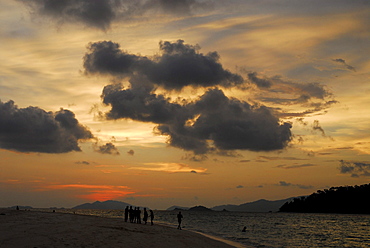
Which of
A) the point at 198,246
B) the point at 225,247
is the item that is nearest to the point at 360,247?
the point at 225,247

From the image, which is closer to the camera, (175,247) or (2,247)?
(2,247)

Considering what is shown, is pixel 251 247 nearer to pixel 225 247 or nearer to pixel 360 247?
pixel 225 247

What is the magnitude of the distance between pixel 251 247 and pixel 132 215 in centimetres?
2033

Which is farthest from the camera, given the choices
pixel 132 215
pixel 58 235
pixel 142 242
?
pixel 132 215

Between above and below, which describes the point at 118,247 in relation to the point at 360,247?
above

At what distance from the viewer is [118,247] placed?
24.7 meters

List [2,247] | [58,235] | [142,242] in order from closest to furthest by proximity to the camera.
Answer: [2,247]
[58,235]
[142,242]

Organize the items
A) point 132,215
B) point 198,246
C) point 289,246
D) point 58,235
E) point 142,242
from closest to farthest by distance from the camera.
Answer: point 58,235
point 142,242
point 198,246
point 289,246
point 132,215

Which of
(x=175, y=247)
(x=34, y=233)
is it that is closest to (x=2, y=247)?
(x=34, y=233)

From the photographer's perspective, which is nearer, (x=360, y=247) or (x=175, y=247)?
(x=175, y=247)

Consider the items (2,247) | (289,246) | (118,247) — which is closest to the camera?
(2,247)

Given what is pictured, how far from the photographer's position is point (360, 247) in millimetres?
52438

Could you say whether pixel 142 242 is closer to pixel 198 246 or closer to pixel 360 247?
pixel 198 246

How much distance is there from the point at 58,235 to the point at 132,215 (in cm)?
2852
